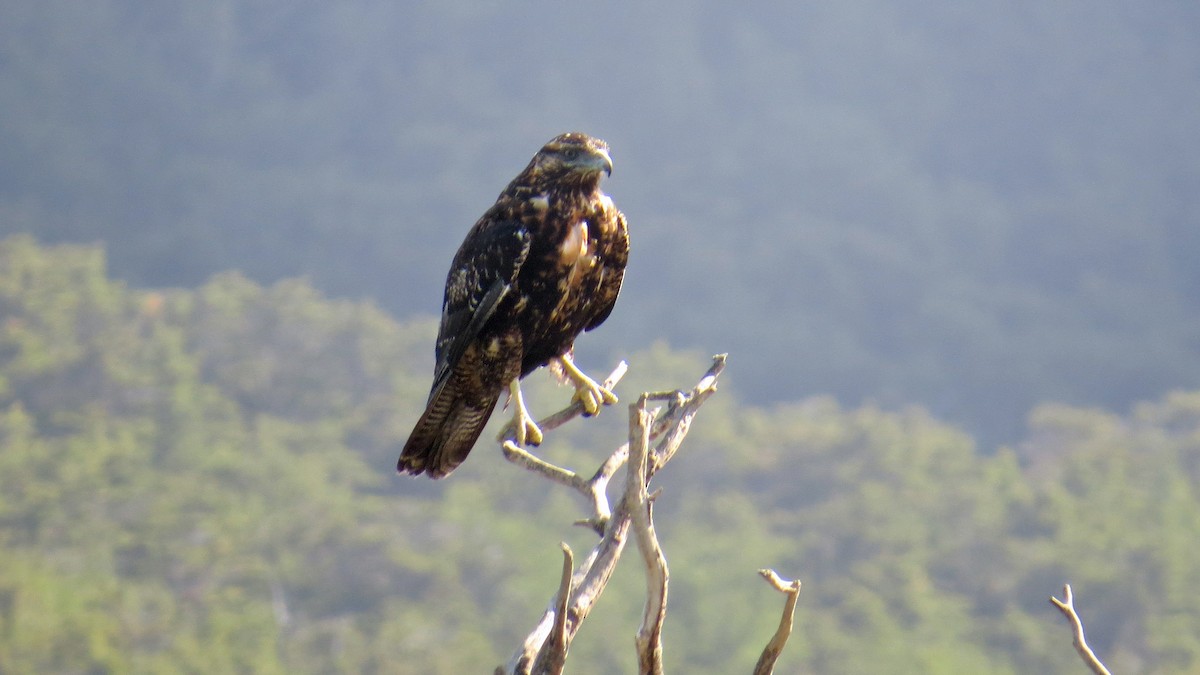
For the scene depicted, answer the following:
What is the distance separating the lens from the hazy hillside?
48.9 m

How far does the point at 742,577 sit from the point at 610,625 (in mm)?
4344

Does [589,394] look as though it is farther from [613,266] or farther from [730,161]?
[730,161]

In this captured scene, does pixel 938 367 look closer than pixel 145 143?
Yes

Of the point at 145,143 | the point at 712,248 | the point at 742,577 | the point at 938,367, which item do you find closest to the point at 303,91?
the point at 145,143

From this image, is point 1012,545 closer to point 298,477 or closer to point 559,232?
point 298,477

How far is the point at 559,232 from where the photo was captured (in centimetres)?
435

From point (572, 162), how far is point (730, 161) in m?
59.1

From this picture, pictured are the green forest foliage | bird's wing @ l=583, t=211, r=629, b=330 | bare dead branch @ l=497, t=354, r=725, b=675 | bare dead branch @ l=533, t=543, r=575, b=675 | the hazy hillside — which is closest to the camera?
bare dead branch @ l=533, t=543, r=575, b=675

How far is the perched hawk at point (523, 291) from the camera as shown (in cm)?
437

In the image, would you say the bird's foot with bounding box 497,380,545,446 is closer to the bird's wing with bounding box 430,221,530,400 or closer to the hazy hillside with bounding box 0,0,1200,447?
the bird's wing with bounding box 430,221,530,400

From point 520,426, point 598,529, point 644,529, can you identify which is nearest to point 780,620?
point 644,529

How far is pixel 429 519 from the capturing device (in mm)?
24578

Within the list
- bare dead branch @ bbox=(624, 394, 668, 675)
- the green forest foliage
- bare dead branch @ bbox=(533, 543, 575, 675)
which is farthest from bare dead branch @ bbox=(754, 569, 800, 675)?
the green forest foliage

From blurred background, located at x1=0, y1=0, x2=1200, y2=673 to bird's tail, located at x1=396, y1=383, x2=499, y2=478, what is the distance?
15144mm
